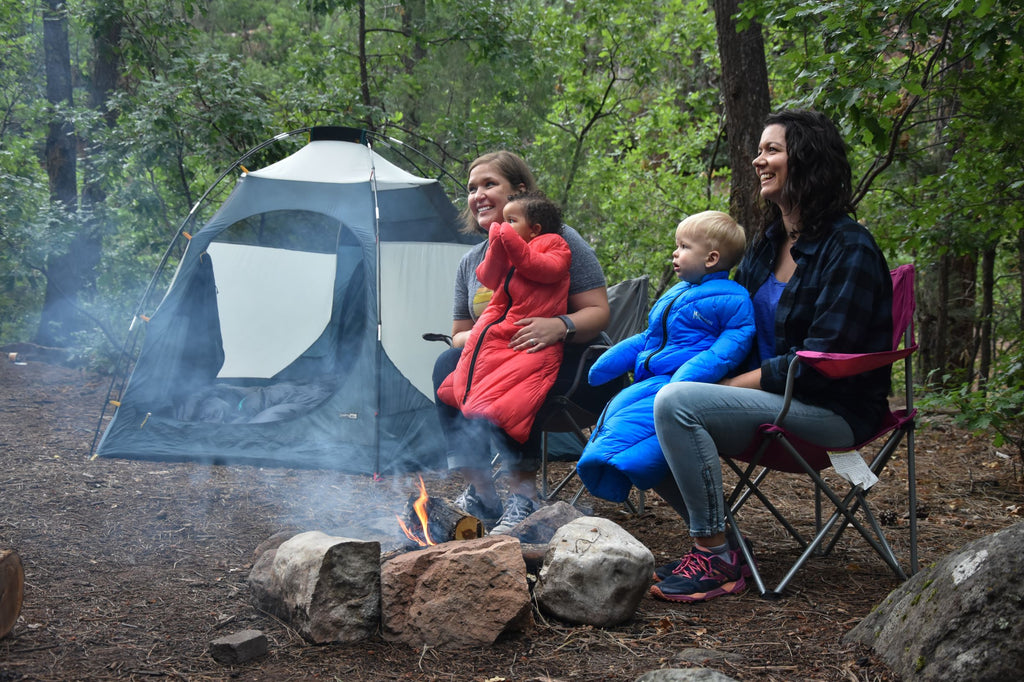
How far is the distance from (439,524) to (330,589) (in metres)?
0.62

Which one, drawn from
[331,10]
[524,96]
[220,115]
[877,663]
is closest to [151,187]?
[220,115]

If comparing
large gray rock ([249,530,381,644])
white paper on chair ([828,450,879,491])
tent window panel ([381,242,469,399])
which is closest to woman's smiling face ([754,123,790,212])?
white paper on chair ([828,450,879,491])

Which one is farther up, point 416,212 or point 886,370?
point 416,212

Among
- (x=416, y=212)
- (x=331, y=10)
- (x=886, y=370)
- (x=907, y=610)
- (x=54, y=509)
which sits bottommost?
(x=54, y=509)

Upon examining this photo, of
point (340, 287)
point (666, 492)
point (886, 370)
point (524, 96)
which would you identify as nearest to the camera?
point (886, 370)

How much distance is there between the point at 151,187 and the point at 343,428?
4.45m

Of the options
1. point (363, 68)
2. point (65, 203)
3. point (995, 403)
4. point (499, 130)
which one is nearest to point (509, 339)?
point (995, 403)

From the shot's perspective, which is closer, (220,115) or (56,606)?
(56,606)

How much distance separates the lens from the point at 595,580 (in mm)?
2162

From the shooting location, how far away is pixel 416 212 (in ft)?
16.8

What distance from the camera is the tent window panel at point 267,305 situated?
578 cm

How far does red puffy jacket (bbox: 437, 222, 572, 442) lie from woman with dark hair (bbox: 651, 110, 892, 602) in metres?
0.66

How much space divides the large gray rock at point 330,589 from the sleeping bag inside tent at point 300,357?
7.39ft

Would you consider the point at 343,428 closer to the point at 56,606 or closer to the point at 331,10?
the point at 56,606
